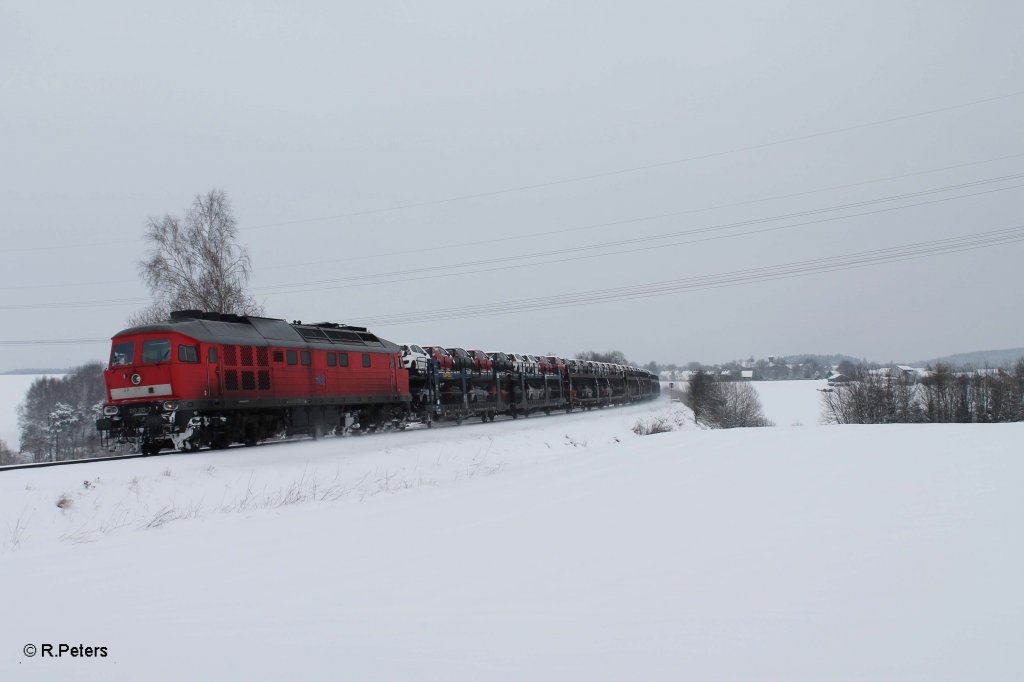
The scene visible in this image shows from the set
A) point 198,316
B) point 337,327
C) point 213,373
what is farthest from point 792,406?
point 213,373

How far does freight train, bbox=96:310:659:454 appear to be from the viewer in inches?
731

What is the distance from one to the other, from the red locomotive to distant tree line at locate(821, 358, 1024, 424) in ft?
183

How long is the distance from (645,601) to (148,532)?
8.11m

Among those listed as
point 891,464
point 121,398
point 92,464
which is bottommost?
point 891,464

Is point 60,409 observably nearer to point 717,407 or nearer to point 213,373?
point 213,373

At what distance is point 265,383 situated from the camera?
69.8 ft

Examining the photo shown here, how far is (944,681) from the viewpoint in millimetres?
4816

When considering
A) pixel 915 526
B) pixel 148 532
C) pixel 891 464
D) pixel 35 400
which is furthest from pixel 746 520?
pixel 35 400

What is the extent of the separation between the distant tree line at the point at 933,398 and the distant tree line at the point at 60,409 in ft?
218

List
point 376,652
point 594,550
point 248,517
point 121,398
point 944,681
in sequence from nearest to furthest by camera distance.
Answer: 1. point 944,681
2. point 376,652
3. point 594,550
4. point 248,517
5. point 121,398

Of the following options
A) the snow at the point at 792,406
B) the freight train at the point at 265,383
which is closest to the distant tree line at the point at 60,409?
the freight train at the point at 265,383

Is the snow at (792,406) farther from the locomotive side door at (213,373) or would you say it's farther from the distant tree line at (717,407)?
the locomotive side door at (213,373)

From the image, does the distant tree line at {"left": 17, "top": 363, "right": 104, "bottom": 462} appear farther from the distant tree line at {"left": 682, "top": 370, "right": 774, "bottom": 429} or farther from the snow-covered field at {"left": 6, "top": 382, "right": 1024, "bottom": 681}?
the distant tree line at {"left": 682, "top": 370, "right": 774, "bottom": 429}

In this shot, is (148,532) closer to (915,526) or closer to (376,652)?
(376,652)
